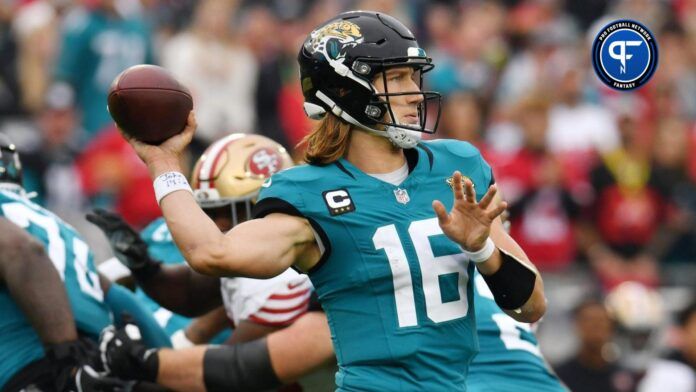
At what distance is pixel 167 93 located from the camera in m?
4.58

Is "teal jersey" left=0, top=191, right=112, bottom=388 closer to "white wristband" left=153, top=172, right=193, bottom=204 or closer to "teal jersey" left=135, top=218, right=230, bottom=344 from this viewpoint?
"teal jersey" left=135, top=218, right=230, bottom=344

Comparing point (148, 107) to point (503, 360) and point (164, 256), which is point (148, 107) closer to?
point (503, 360)

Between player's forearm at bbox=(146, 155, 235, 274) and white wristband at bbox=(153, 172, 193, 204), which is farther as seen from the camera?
white wristband at bbox=(153, 172, 193, 204)

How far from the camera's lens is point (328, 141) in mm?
4668

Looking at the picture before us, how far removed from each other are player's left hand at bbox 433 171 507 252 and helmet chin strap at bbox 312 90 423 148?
1.04 feet

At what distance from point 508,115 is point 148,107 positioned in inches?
329

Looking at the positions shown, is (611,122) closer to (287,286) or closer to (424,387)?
(287,286)

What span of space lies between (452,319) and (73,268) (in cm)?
215

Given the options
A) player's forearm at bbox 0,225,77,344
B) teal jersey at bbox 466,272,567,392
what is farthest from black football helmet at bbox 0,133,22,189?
teal jersey at bbox 466,272,567,392

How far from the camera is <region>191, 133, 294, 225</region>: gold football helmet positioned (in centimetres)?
605

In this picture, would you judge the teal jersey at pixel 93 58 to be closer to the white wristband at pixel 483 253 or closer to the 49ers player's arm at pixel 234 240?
the 49ers player's arm at pixel 234 240

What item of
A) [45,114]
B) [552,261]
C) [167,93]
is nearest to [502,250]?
[167,93]

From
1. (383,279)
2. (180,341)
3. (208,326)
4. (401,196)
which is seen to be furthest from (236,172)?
(383,279)

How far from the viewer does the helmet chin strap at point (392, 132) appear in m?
4.59
